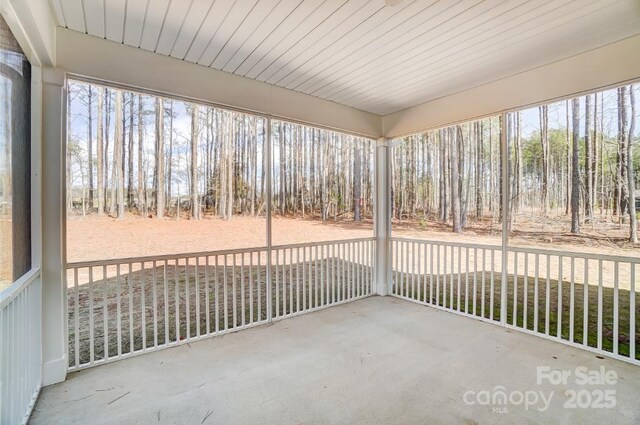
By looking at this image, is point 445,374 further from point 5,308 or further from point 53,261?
point 53,261

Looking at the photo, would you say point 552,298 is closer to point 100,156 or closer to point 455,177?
point 455,177

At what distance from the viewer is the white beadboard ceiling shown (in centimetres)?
198

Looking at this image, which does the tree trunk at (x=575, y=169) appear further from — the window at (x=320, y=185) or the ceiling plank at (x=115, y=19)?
the ceiling plank at (x=115, y=19)

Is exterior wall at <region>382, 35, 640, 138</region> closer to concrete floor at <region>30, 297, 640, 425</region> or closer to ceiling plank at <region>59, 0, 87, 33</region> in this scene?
concrete floor at <region>30, 297, 640, 425</region>

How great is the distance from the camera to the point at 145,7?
1.98 metres

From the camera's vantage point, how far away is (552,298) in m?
4.24

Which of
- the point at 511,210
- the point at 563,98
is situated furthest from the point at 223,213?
the point at 511,210

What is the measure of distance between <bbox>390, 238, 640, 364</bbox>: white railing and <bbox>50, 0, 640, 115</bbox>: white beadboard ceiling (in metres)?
1.99

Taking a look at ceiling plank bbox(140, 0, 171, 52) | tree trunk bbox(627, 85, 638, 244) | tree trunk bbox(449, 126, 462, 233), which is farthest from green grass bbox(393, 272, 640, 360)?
ceiling plank bbox(140, 0, 171, 52)

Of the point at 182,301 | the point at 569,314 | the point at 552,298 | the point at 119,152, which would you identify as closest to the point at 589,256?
the point at 569,314

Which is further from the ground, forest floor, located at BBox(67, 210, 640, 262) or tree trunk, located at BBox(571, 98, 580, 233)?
tree trunk, located at BBox(571, 98, 580, 233)

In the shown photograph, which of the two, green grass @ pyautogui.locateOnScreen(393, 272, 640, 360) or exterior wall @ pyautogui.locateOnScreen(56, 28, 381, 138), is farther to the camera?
green grass @ pyautogui.locateOnScreen(393, 272, 640, 360)

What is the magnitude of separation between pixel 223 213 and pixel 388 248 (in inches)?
106

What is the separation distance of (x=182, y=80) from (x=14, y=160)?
1.49m
